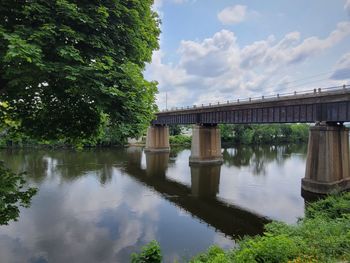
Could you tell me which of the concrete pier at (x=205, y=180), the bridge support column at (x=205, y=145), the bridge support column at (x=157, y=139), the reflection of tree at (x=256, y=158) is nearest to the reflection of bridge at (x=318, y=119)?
the bridge support column at (x=205, y=145)

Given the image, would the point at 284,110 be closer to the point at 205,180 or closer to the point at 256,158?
the point at 205,180

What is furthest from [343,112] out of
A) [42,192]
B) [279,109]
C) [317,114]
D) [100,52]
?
[42,192]

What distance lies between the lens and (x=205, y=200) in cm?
2556

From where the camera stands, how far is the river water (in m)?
15.1

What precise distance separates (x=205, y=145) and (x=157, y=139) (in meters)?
23.2

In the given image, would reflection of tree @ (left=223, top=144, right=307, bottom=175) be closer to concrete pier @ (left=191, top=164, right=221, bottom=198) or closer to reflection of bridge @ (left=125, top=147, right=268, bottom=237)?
concrete pier @ (left=191, top=164, right=221, bottom=198)

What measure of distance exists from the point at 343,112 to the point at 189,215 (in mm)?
18178

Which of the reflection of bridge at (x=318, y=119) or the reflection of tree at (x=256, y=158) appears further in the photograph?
the reflection of tree at (x=256, y=158)

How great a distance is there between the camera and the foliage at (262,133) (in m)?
88.0

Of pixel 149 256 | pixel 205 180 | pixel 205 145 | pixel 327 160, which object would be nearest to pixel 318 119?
pixel 327 160

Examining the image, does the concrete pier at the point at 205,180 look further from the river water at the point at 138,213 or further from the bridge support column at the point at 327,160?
the bridge support column at the point at 327,160

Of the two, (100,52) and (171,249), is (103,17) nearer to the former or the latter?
(100,52)

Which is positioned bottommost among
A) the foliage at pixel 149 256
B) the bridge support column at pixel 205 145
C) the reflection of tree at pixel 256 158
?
the reflection of tree at pixel 256 158

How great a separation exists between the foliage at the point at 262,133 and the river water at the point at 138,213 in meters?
49.7
